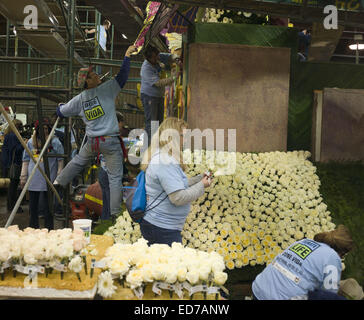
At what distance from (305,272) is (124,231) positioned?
2674mm

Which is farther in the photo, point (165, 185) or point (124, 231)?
point (124, 231)

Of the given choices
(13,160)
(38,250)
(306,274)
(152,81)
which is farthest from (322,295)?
(13,160)

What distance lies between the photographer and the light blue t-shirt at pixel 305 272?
317 centimetres

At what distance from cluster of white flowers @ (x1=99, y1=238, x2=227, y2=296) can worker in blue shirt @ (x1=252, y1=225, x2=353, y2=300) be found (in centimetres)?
92

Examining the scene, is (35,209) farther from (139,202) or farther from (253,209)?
(139,202)

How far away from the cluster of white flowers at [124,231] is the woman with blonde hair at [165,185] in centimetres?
151

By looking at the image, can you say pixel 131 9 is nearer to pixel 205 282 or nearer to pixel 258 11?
pixel 258 11

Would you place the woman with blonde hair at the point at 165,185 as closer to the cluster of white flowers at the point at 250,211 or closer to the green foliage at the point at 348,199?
the cluster of white flowers at the point at 250,211

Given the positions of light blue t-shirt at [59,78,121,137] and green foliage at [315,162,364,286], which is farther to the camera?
light blue t-shirt at [59,78,121,137]

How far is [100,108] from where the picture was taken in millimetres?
5707

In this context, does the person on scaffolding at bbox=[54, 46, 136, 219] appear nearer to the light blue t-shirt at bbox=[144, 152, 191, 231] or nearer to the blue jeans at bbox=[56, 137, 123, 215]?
the blue jeans at bbox=[56, 137, 123, 215]

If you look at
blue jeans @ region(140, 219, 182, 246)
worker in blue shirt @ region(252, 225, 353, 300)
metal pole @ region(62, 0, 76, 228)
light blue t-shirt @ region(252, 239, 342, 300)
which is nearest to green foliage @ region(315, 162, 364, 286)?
worker in blue shirt @ region(252, 225, 353, 300)

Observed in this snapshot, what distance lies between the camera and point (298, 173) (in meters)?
5.91

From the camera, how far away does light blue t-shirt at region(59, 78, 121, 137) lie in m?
5.71
